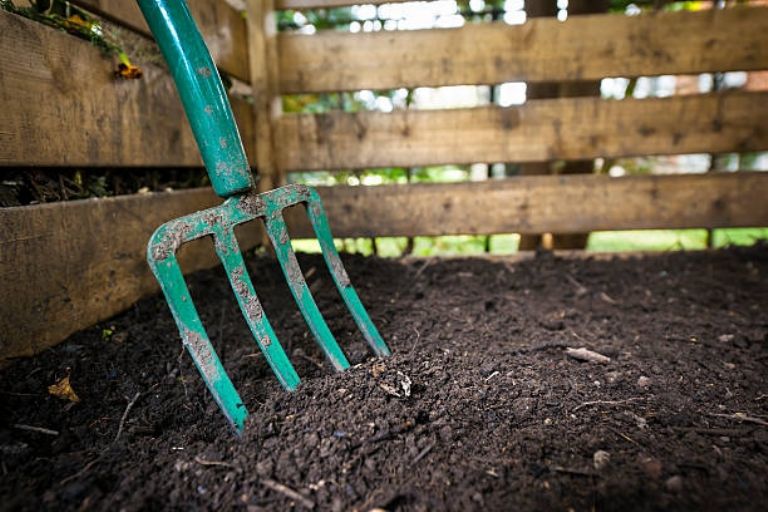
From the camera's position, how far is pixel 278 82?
2246mm

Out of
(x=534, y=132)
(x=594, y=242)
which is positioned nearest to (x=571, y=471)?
(x=534, y=132)

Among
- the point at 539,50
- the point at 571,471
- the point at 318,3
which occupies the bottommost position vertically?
the point at 571,471

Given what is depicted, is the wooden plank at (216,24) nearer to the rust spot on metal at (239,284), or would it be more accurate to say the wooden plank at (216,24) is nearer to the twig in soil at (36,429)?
the rust spot on metal at (239,284)

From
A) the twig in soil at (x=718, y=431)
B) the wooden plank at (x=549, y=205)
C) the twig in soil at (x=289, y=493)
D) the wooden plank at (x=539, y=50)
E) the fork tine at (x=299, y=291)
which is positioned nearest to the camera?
the twig in soil at (x=289, y=493)

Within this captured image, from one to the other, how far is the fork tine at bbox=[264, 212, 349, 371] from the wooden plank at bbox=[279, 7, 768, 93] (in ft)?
3.76

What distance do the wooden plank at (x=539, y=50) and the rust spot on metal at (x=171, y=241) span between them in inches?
54.3

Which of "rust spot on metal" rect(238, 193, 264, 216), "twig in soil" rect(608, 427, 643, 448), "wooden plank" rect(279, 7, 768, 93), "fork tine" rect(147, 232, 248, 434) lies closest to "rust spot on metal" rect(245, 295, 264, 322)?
"fork tine" rect(147, 232, 248, 434)

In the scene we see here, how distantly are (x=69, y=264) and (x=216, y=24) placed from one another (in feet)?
3.91

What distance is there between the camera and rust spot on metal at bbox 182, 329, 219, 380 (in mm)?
Result: 1045

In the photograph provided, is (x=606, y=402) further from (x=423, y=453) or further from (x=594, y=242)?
(x=594, y=242)

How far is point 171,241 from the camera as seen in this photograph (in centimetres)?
105

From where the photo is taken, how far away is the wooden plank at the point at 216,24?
1.40 m

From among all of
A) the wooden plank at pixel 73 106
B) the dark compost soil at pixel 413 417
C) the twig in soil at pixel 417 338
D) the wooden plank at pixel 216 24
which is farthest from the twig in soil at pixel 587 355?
the wooden plank at pixel 216 24

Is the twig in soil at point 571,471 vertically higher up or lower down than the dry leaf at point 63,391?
lower down
